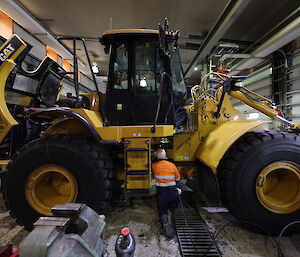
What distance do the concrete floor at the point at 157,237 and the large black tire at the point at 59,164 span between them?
0.38m

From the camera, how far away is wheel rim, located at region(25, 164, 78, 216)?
204cm

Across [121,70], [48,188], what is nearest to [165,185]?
[48,188]

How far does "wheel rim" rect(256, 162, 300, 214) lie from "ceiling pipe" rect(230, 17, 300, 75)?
3706mm

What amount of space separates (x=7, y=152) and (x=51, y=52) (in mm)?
4814

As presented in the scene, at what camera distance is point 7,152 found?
2861 mm

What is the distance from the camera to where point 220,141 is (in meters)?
2.21

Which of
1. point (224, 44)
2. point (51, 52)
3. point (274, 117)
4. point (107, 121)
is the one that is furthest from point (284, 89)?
point (51, 52)

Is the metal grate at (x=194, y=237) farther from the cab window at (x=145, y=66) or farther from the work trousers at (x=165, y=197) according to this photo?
the cab window at (x=145, y=66)

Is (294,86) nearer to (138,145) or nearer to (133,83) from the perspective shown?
(133,83)

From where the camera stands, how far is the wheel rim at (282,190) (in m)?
1.99

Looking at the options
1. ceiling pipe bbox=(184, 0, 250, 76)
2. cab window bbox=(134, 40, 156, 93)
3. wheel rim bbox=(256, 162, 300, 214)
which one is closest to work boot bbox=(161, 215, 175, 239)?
wheel rim bbox=(256, 162, 300, 214)

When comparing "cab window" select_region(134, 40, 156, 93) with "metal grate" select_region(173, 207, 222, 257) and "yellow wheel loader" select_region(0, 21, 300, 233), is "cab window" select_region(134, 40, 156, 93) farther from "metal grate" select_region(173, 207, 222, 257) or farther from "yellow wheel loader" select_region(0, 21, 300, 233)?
"metal grate" select_region(173, 207, 222, 257)

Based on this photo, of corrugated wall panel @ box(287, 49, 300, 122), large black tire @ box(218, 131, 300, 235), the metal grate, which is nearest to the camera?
the metal grate

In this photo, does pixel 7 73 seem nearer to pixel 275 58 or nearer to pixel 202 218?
pixel 202 218
